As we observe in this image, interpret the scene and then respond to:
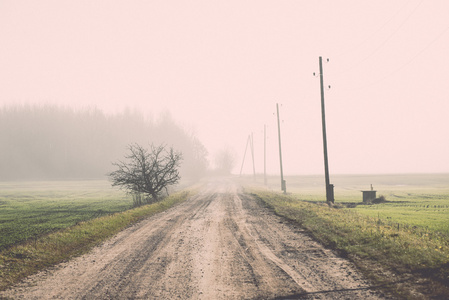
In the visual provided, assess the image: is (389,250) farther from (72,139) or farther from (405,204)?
(72,139)

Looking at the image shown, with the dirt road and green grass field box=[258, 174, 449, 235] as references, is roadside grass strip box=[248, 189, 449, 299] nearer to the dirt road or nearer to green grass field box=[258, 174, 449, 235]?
the dirt road

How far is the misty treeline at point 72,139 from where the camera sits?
92.3 meters

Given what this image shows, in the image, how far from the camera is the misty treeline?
303 feet

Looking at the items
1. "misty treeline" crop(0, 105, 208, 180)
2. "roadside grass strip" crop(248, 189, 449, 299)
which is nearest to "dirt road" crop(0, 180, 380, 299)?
"roadside grass strip" crop(248, 189, 449, 299)

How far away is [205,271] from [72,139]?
107842 millimetres

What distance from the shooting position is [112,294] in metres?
5.22

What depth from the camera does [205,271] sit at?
20.7 feet

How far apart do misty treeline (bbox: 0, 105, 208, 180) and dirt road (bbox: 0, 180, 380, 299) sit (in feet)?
249

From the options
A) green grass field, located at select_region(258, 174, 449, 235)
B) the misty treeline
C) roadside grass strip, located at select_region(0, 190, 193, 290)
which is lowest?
green grass field, located at select_region(258, 174, 449, 235)

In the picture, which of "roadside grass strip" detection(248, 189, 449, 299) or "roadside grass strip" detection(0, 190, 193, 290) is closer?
"roadside grass strip" detection(248, 189, 449, 299)

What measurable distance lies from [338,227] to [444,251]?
3.86 m

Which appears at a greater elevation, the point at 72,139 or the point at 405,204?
the point at 72,139

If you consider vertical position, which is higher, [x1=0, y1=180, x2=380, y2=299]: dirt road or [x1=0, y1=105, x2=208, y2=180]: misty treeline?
[x1=0, y1=105, x2=208, y2=180]: misty treeline

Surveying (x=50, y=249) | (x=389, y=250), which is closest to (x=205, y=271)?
(x=389, y=250)
